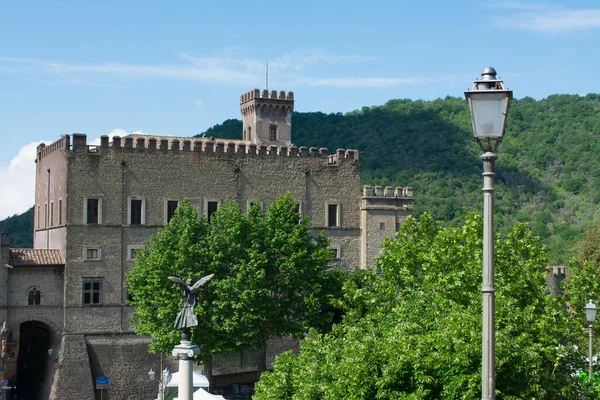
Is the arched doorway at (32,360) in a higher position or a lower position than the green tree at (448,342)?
lower

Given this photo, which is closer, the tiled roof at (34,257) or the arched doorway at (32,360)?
the tiled roof at (34,257)

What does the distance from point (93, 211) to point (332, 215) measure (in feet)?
45.8

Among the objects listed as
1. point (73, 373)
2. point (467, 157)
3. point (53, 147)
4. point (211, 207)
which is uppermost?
point (467, 157)

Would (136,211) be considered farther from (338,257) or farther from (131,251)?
(338,257)

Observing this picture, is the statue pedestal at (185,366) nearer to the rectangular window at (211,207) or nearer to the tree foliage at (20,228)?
the rectangular window at (211,207)

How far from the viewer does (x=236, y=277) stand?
42031 millimetres

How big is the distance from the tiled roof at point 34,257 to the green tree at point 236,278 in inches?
166

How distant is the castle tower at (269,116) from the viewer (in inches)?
2451

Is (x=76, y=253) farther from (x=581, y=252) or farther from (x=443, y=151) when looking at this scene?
(x=443, y=151)

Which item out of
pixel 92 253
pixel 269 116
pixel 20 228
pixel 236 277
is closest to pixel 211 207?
pixel 92 253

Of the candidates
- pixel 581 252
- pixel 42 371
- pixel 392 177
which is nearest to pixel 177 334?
pixel 42 371

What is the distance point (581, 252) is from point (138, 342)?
30.2 m

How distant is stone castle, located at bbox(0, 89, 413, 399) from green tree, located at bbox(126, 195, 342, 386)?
288 centimetres

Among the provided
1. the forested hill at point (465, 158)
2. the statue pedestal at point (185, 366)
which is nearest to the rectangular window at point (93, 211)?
the statue pedestal at point (185, 366)
